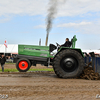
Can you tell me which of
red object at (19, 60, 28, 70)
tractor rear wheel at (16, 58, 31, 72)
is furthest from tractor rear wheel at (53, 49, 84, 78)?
red object at (19, 60, 28, 70)

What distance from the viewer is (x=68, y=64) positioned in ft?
23.0

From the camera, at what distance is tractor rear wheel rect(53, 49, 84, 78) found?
6902mm

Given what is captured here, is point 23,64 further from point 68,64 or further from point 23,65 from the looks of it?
point 68,64

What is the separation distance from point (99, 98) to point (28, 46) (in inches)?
218

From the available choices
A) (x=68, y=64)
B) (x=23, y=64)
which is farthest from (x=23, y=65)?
(x=68, y=64)

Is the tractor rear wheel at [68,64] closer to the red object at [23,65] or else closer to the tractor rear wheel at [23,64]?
the tractor rear wheel at [23,64]

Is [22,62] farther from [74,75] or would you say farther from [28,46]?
[74,75]

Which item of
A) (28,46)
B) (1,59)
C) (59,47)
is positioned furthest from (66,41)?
(1,59)

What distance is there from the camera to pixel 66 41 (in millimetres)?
7543

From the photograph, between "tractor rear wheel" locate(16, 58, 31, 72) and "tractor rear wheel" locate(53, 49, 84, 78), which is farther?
"tractor rear wheel" locate(16, 58, 31, 72)

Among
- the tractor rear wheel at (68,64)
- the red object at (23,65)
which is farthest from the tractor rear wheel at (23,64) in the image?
the tractor rear wheel at (68,64)

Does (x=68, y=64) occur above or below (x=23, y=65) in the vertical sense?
above

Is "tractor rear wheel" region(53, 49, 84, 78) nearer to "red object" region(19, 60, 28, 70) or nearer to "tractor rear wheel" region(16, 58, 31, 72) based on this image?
"tractor rear wheel" region(16, 58, 31, 72)

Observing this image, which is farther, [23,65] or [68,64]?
[23,65]
